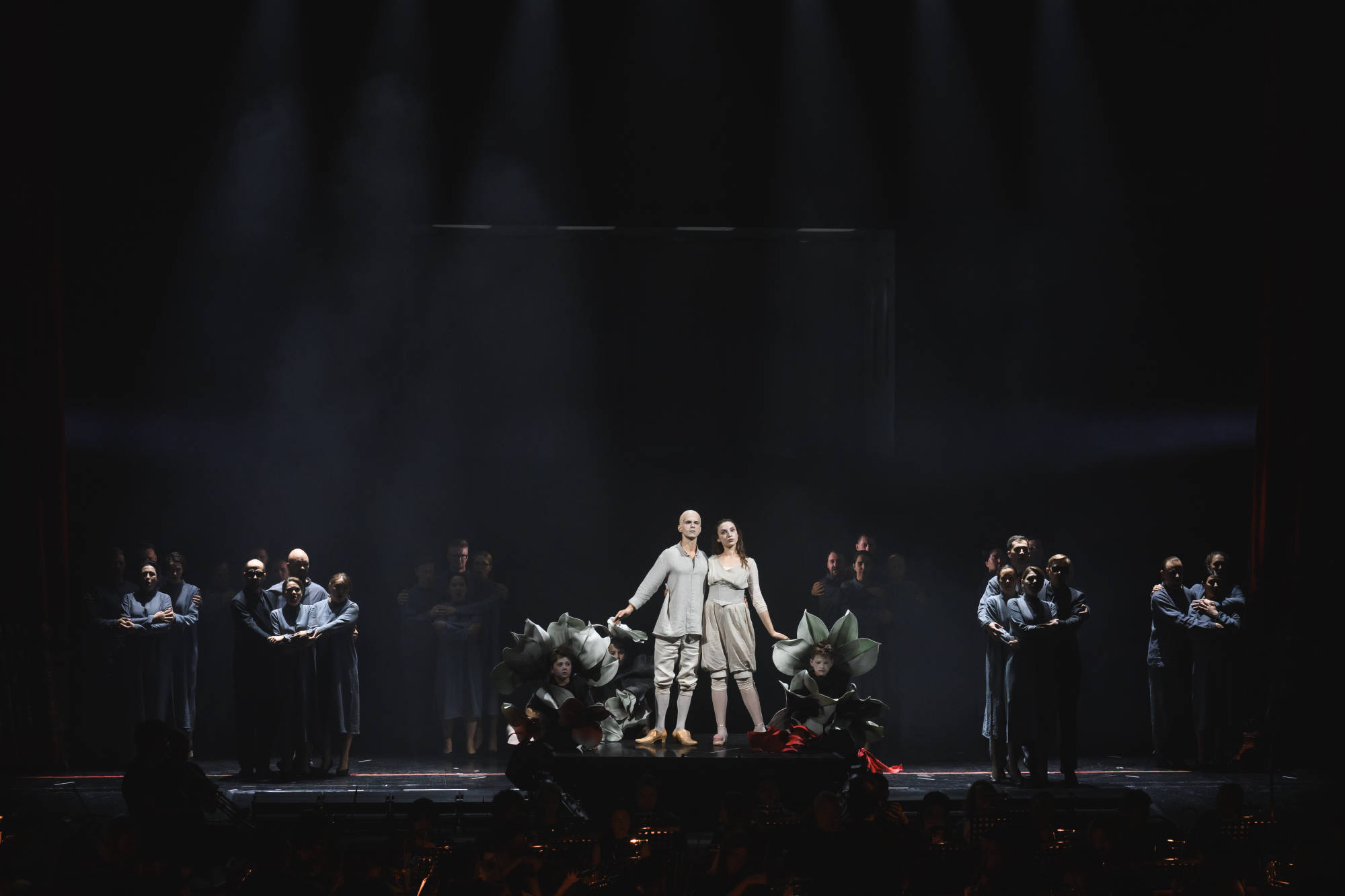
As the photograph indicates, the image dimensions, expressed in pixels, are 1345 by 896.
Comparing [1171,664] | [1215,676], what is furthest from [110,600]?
[1215,676]

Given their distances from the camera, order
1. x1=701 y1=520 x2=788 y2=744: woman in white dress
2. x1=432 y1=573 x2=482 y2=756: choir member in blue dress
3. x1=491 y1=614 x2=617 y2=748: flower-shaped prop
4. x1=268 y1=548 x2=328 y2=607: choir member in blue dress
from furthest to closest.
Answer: x1=432 y1=573 x2=482 y2=756: choir member in blue dress, x1=268 y1=548 x2=328 y2=607: choir member in blue dress, x1=701 y1=520 x2=788 y2=744: woman in white dress, x1=491 y1=614 x2=617 y2=748: flower-shaped prop

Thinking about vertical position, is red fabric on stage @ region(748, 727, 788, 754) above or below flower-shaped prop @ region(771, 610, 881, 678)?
below

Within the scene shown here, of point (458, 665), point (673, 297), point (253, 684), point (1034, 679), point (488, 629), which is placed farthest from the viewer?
point (673, 297)

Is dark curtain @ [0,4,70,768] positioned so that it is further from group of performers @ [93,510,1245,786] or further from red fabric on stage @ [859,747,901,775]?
red fabric on stage @ [859,747,901,775]

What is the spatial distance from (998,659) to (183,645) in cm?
581

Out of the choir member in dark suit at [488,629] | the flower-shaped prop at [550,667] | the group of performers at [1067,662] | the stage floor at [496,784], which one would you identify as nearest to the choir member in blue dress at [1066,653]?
the group of performers at [1067,662]

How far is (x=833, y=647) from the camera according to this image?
26.9 feet

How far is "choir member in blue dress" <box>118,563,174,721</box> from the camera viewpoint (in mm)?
8695

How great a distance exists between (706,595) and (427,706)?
2618 mm

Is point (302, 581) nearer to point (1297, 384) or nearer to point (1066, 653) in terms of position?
point (1066, 653)

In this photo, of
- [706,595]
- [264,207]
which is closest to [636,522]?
[706,595]

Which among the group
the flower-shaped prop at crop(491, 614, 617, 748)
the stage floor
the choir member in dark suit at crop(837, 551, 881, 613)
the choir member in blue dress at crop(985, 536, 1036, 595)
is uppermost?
the choir member in blue dress at crop(985, 536, 1036, 595)

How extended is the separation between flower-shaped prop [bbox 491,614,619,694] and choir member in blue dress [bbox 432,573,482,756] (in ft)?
3.19

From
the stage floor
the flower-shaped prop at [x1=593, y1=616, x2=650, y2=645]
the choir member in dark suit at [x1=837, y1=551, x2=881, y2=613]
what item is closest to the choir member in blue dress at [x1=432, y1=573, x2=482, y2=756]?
the stage floor
